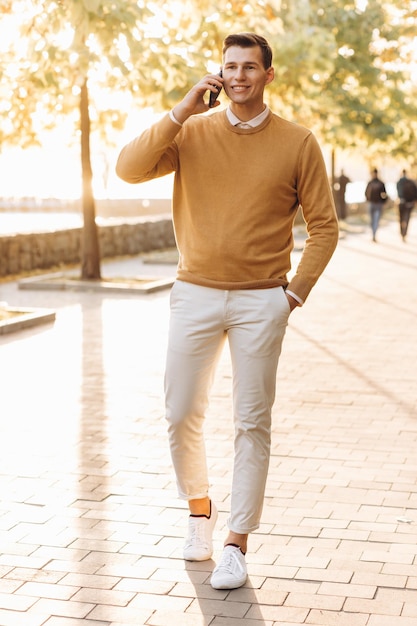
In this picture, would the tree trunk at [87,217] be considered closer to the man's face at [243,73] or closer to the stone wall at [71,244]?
the stone wall at [71,244]

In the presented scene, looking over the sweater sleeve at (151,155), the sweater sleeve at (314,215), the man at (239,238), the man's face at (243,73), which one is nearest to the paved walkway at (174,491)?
the man at (239,238)

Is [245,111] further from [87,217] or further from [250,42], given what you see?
[87,217]

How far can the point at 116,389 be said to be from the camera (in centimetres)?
880

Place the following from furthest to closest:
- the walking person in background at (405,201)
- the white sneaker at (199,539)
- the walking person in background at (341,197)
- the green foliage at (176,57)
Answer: the walking person in background at (341,197), the walking person in background at (405,201), the green foliage at (176,57), the white sneaker at (199,539)

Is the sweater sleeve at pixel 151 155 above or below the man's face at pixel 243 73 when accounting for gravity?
below

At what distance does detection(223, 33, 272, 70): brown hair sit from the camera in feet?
14.5

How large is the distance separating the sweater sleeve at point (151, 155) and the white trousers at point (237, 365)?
0.45m

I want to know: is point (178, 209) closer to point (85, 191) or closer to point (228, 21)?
point (228, 21)

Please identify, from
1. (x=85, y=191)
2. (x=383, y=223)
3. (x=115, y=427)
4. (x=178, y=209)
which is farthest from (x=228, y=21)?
(x=383, y=223)

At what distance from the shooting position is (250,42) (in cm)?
442

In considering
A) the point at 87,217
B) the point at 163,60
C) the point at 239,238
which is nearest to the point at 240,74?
the point at 239,238

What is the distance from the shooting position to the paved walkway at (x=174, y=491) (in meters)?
4.42

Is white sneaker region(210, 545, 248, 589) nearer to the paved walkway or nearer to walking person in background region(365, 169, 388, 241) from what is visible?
the paved walkway

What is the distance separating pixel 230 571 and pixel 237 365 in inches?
31.1
